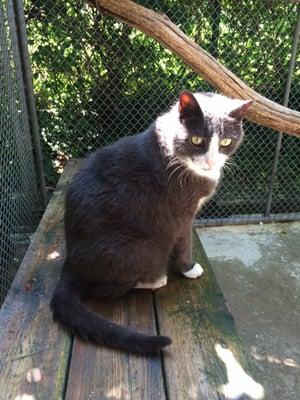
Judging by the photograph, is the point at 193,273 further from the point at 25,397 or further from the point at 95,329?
the point at 25,397

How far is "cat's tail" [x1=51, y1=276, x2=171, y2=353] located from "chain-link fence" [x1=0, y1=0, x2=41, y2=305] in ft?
2.81

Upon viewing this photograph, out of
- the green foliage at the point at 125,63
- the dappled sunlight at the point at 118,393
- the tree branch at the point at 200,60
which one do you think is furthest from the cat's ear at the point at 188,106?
the green foliage at the point at 125,63

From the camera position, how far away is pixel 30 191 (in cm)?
302

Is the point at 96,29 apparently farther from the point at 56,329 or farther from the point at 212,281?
the point at 56,329

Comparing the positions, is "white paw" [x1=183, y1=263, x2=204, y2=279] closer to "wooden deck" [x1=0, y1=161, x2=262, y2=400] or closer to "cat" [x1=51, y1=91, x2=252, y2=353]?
"wooden deck" [x1=0, y1=161, x2=262, y2=400]

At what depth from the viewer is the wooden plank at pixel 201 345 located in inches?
54.0

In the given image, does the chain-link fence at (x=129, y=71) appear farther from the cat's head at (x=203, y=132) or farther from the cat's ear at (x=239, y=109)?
the cat's ear at (x=239, y=109)

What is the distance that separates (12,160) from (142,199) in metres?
1.24

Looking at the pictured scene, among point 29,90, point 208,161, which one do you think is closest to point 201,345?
point 208,161

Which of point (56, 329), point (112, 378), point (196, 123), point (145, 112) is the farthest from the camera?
point (145, 112)

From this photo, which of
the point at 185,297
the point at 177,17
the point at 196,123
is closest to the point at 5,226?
the point at 185,297

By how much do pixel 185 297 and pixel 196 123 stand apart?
0.86 meters

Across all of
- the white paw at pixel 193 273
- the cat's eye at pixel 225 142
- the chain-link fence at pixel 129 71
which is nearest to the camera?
the cat's eye at pixel 225 142

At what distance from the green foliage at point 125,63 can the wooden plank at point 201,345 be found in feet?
6.65
